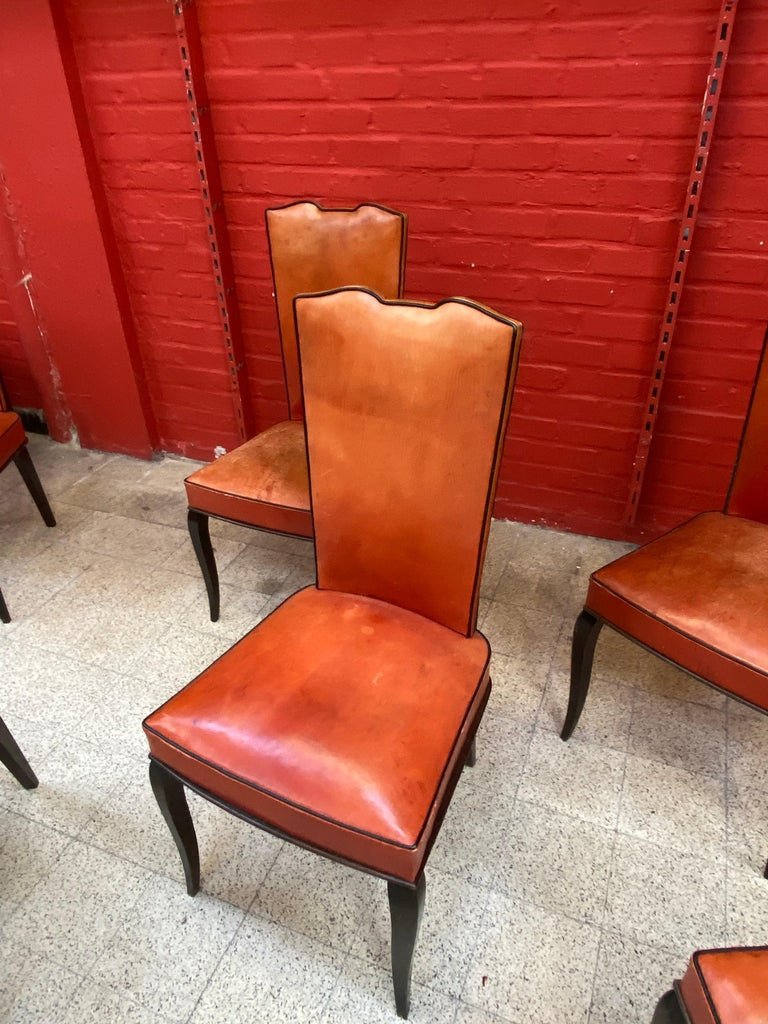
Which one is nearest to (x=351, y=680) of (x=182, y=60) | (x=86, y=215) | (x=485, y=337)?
(x=485, y=337)

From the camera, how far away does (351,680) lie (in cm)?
113

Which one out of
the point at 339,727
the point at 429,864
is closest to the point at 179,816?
the point at 339,727

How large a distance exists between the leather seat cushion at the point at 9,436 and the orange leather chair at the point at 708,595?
1.73 meters

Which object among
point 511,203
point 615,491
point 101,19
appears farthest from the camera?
point 615,491

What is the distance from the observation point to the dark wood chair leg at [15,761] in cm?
143

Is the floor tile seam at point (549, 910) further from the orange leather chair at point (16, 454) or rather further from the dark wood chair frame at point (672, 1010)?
the orange leather chair at point (16, 454)

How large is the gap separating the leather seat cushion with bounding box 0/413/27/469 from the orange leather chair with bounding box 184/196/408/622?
2.24 feet

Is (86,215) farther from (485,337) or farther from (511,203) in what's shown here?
(485,337)

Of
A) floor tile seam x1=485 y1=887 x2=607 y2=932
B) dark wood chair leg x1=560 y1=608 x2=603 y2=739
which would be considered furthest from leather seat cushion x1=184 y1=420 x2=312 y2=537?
floor tile seam x1=485 y1=887 x2=607 y2=932

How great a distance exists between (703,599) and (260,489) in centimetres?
104

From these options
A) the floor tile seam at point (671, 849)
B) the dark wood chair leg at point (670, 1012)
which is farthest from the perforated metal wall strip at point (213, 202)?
the dark wood chair leg at point (670, 1012)

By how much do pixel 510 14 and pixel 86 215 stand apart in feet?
4.91

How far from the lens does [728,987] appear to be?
783 mm

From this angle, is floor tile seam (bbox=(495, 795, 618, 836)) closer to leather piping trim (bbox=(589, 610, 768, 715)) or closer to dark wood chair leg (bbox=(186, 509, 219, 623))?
leather piping trim (bbox=(589, 610, 768, 715))
